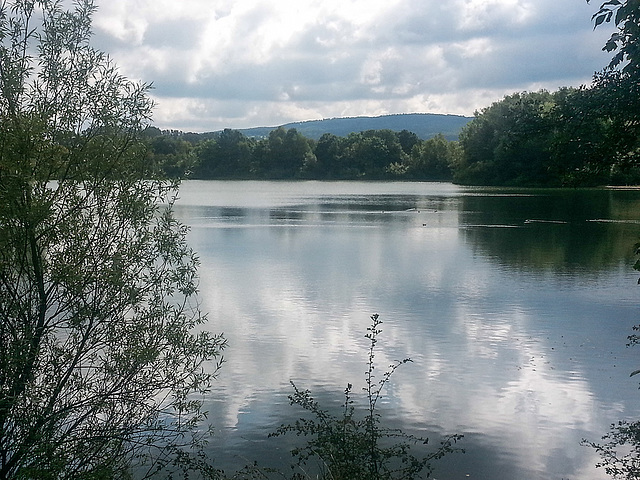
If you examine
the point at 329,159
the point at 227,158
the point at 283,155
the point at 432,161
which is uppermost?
the point at 283,155

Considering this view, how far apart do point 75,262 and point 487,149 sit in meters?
96.0

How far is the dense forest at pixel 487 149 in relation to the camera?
6680mm

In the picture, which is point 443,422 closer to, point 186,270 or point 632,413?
point 632,413

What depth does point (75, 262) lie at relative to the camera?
23.8 ft

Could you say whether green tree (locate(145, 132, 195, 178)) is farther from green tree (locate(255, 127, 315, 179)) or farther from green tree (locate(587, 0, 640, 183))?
green tree (locate(255, 127, 315, 179))

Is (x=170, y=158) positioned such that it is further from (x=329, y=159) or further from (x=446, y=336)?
(x=329, y=159)

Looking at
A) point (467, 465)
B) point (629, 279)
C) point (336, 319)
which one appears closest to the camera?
point (467, 465)

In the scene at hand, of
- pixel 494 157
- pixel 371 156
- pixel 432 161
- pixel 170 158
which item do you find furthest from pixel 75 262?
pixel 371 156

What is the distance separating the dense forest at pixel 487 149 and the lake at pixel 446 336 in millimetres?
3236

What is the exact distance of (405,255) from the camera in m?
28.9

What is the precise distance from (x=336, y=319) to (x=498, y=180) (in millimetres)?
83643

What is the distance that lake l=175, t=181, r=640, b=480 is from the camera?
10.1 m

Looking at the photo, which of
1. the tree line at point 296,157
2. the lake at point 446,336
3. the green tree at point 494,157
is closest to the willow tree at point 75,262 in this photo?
the lake at point 446,336

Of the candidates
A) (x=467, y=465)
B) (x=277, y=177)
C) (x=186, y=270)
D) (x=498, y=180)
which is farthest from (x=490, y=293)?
(x=277, y=177)
